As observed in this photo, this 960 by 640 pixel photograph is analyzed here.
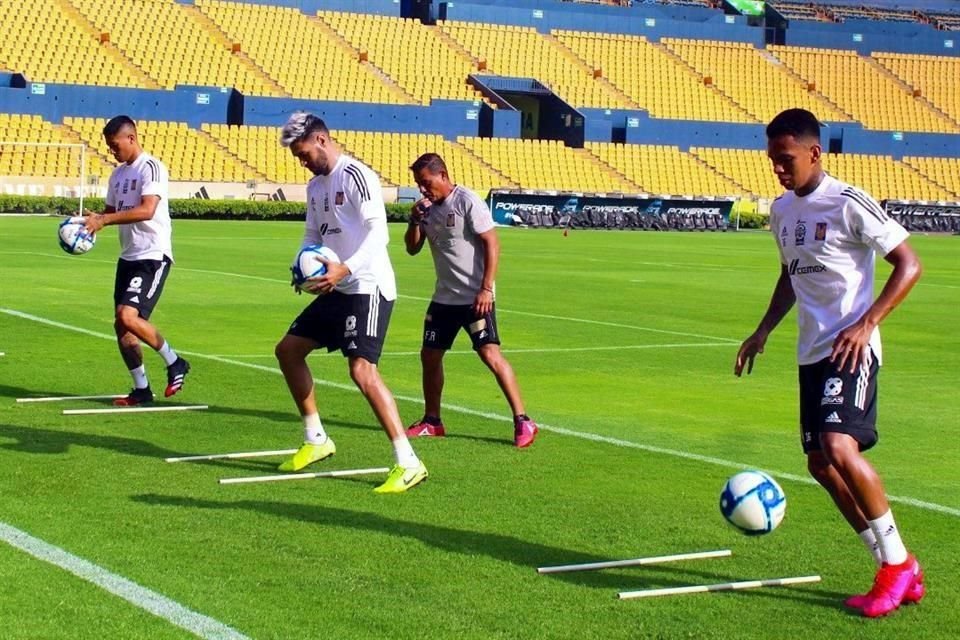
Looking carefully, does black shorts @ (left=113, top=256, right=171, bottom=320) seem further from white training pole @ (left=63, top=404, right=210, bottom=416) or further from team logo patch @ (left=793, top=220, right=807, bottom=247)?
team logo patch @ (left=793, top=220, right=807, bottom=247)

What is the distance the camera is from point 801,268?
268 inches

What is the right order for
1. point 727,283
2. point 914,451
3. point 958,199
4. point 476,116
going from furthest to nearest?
point 958,199, point 476,116, point 727,283, point 914,451

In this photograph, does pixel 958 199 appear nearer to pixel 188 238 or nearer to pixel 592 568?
pixel 188 238

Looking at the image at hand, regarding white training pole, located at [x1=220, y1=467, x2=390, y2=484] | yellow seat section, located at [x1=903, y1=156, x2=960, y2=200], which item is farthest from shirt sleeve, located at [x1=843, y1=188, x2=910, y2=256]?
yellow seat section, located at [x1=903, y1=156, x2=960, y2=200]

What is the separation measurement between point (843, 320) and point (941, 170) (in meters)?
68.8

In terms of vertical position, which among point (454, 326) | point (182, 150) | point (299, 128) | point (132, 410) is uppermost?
point (299, 128)

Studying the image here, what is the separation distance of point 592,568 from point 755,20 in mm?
75076

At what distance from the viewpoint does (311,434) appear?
944cm

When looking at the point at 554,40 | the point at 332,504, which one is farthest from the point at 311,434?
the point at 554,40

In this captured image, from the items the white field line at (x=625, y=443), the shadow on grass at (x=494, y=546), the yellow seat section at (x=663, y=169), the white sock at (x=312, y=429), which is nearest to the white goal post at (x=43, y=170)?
the yellow seat section at (x=663, y=169)

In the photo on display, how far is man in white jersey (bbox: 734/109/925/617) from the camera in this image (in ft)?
21.2

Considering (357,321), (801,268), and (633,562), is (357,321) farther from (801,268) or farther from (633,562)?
(801,268)

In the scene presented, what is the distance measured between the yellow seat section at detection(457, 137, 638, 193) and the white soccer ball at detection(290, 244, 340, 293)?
5230cm

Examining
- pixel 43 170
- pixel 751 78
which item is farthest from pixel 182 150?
pixel 751 78
